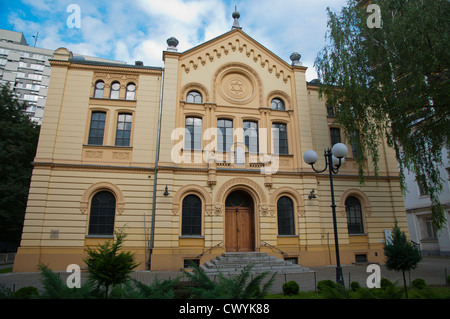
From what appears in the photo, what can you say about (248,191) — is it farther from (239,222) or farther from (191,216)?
(191,216)

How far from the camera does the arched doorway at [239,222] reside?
55.7 feet

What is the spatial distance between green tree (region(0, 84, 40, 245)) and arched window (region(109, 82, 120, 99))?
699cm

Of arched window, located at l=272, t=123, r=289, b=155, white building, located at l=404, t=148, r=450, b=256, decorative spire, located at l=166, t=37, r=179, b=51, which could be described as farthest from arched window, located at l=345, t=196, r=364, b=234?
decorative spire, located at l=166, t=37, r=179, b=51

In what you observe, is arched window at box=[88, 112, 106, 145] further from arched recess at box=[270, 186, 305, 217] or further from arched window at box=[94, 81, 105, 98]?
arched recess at box=[270, 186, 305, 217]

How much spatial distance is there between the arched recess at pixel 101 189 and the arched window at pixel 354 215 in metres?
14.7

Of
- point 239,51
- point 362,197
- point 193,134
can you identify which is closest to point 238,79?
point 239,51

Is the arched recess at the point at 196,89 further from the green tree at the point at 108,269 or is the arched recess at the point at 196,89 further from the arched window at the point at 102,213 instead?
the green tree at the point at 108,269

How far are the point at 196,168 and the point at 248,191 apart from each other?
362 centimetres

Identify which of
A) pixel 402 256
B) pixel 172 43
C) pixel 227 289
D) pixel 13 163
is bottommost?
pixel 227 289

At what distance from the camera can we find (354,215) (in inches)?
741

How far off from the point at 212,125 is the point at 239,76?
446 cm
